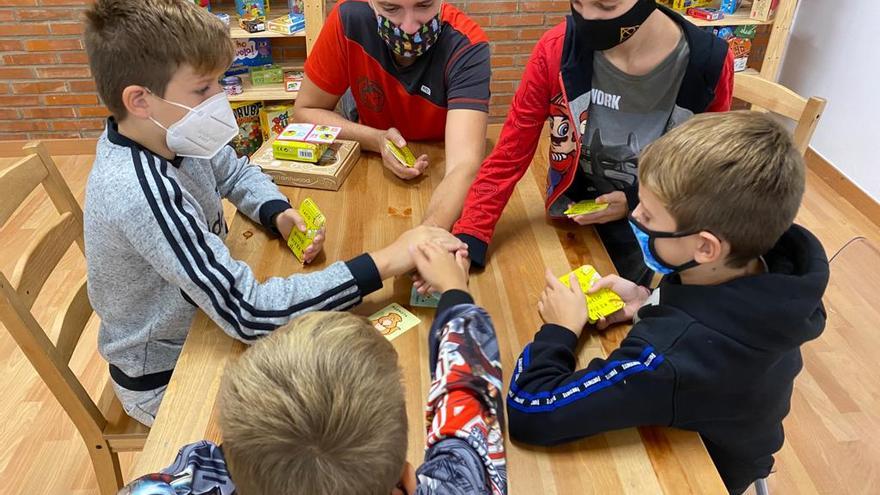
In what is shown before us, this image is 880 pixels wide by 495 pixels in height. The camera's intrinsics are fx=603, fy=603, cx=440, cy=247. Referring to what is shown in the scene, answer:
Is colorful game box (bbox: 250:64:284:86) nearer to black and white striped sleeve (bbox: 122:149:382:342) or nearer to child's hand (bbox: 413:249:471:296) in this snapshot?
black and white striped sleeve (bbox: 122:149:382:342)

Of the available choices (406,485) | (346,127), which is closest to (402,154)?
(346,127)

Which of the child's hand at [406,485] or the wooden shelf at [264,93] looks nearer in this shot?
the child's hand at [406,485]

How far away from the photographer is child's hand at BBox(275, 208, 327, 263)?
1.45m

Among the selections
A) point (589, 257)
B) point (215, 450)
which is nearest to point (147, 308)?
point (215, 450)

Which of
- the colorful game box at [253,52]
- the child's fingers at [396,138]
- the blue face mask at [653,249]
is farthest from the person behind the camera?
the colorful game box at [253,52]

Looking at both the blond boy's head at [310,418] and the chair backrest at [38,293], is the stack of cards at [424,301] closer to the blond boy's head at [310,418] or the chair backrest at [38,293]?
the blond boy's head at [310,418]

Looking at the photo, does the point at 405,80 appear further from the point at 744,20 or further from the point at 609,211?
the point at 744,20

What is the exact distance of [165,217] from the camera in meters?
1.16

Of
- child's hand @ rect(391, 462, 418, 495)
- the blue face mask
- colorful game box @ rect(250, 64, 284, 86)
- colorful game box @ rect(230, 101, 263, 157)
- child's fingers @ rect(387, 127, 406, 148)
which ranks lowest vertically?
colorful game box @ rect(230, 101, 263, 157)

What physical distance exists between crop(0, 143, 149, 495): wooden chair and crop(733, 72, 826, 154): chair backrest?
203 centimetres

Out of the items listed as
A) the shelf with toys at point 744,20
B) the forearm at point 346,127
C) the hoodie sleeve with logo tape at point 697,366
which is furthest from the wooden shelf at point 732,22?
the hoodie sleeve with logo tape at point 697,366

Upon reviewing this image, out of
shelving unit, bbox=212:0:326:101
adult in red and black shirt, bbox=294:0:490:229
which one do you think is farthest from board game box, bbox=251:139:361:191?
shelving unit, bbox=212:0:326:101

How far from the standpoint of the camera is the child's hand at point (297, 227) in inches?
57.2

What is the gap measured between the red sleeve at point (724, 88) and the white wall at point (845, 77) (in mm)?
2589
